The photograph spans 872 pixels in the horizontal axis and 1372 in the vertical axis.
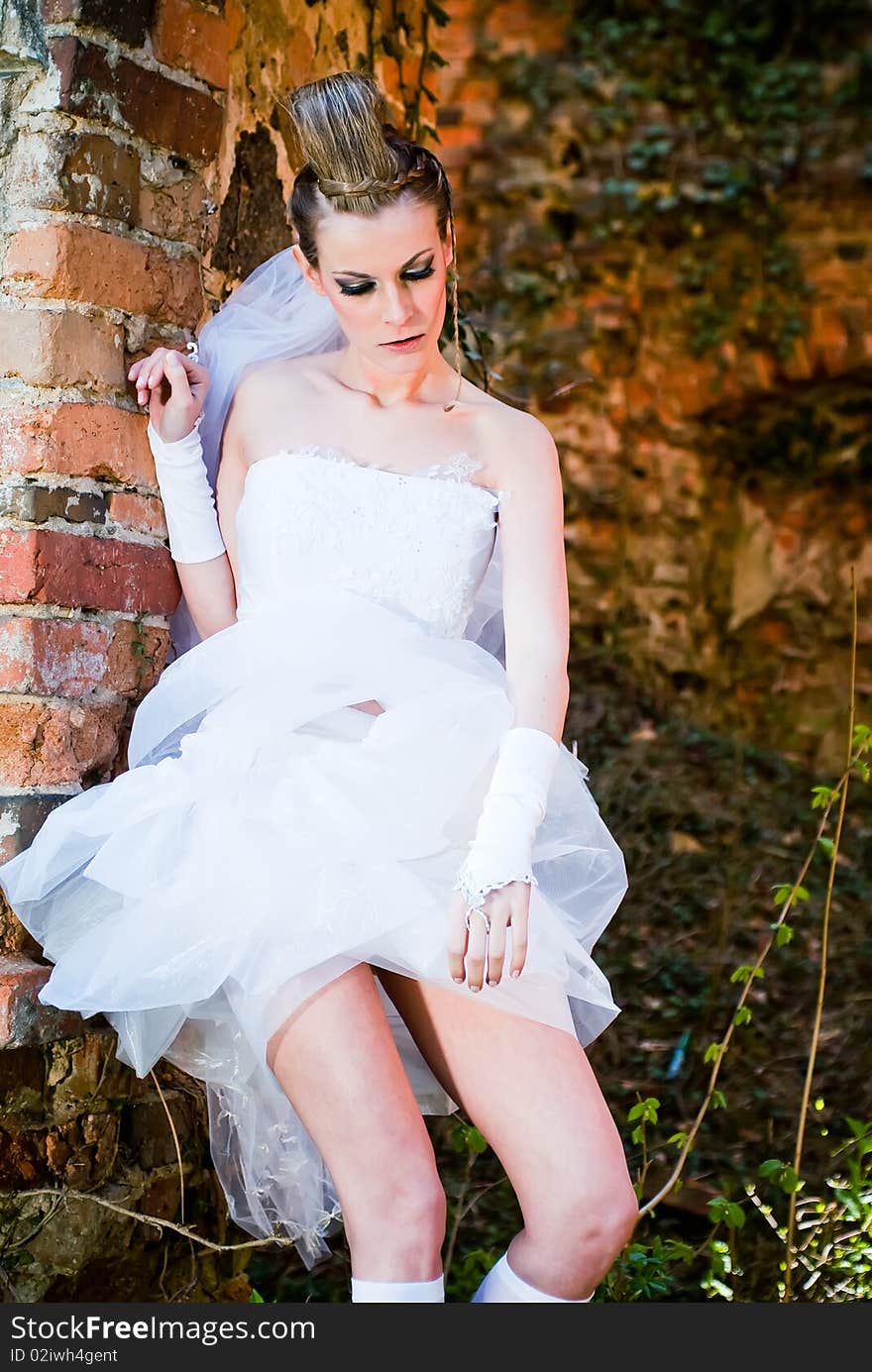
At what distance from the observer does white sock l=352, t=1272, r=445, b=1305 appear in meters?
1.83

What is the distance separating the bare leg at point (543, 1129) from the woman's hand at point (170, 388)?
924mm

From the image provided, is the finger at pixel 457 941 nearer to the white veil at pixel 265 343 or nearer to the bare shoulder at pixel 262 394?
the white veil at pixel 265 343

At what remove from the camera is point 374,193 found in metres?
2.16

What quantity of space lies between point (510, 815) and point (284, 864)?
31cm

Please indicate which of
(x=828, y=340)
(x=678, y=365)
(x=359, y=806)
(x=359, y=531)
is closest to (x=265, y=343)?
(x=359, y=531)

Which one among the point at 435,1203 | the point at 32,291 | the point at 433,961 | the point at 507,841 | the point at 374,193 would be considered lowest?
the point at 435,1203

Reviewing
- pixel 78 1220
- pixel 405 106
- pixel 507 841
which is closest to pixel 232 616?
pixel 507 841

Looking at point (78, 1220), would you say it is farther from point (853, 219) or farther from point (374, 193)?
point (853, 219)

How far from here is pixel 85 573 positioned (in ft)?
7.34

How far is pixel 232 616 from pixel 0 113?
2.73ft

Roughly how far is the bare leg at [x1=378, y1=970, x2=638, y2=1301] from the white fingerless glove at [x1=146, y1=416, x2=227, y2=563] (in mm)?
775

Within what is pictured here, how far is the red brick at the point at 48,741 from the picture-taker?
217cm

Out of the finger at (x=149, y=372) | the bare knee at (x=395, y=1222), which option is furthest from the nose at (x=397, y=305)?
the bare knee at (x=395, y=1222)

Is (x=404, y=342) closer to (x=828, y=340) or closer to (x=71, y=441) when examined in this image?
(x=71, y=441)
